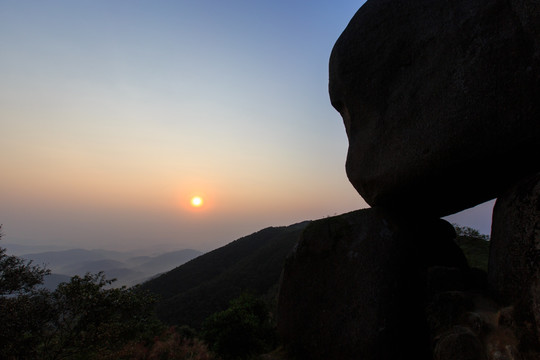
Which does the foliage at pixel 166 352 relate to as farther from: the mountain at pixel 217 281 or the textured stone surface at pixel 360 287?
the mountain at pixel 217 281

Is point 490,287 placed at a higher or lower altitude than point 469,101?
lower

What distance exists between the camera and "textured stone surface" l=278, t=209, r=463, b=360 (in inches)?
296

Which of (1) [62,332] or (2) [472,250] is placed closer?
(1) [62,332]

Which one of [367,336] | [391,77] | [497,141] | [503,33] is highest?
[391,77]

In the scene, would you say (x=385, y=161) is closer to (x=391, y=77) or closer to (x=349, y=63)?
(x=391, y=77)

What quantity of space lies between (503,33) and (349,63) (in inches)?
177

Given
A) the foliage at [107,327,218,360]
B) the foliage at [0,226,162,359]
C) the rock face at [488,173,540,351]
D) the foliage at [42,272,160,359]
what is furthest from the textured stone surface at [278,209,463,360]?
the foliage at [0,226,162,359]

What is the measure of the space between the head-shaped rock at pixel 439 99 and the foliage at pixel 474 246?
16.6 metres

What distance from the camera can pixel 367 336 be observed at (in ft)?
24.5

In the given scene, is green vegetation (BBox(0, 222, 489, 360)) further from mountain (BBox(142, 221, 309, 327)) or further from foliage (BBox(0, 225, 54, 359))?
mountain (BBox(142, 221, 309, 327))

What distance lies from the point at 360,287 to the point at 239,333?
10695 mm

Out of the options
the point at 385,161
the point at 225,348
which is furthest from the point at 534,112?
the point at 225,348

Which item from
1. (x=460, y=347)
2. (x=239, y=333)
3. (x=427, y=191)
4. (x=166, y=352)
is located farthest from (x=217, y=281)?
(x=460, y=347)

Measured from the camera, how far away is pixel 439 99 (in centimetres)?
714
